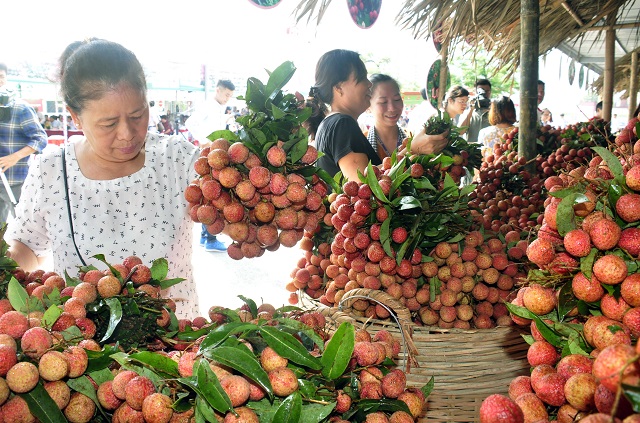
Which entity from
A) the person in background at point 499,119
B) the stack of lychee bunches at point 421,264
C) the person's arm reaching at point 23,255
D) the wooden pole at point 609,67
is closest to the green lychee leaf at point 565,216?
the stack of lychee bunches at point 421,264

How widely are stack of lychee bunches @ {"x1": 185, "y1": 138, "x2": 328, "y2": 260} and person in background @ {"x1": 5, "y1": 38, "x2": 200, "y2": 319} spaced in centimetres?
43

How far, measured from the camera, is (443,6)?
11.3ft

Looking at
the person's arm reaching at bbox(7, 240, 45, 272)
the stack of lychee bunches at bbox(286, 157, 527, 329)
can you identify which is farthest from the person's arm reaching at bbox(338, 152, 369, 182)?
the person's arm reaching at bbox(7, 240, 45, 272)

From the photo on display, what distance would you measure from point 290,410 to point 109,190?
1194 millimetres

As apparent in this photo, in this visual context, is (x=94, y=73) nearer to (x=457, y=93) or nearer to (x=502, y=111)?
(x=502, y=111)

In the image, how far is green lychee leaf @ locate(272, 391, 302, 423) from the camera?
0.76 meters

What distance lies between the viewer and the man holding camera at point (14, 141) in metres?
3.78

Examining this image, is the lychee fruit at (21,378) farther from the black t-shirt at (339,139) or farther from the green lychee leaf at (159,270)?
the black t-shirt at (339,139)

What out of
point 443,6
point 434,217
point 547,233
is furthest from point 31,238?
point 443,6

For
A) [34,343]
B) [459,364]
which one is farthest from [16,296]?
[459,364]

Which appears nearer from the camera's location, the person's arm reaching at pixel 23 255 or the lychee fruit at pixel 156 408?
the lychee fruit at pixel 156 408

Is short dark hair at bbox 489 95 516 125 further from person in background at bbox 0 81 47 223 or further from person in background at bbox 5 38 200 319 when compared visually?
person in background at bbox 0 81 47 223

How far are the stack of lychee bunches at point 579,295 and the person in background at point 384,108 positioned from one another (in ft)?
6.66

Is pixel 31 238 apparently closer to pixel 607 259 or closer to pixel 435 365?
pixel 435 365
